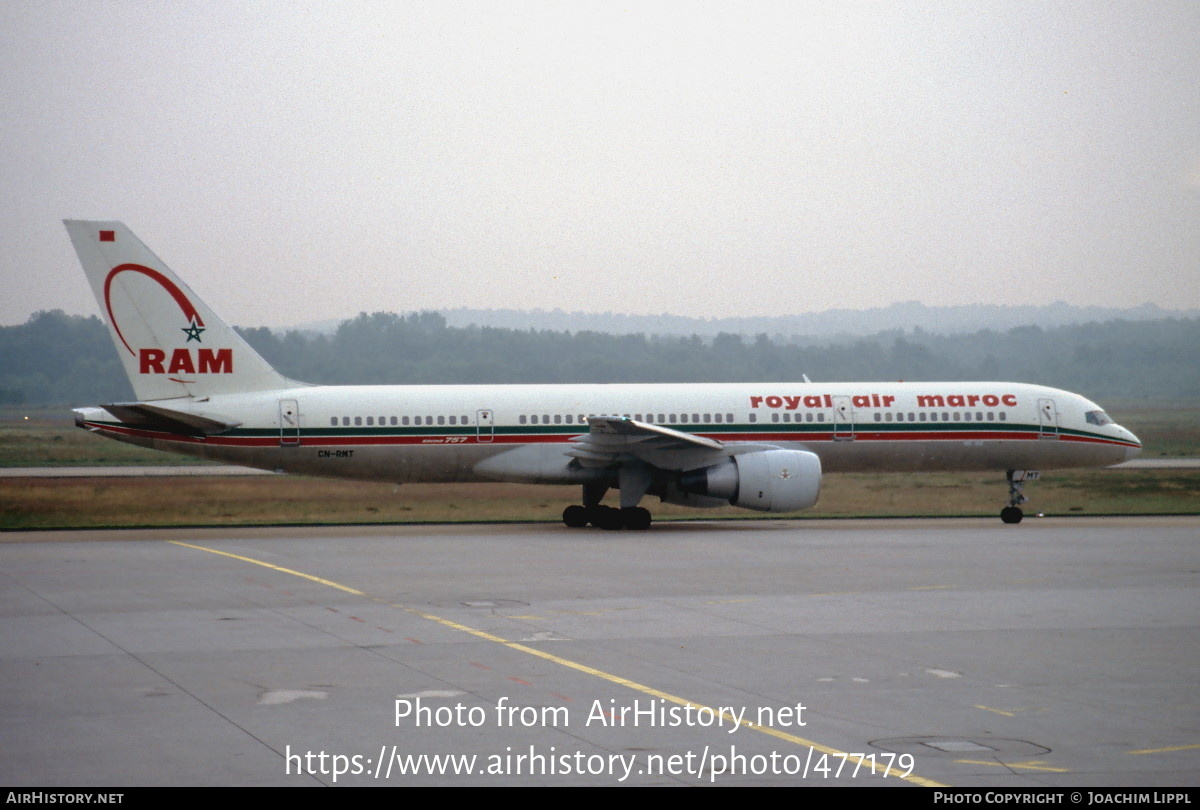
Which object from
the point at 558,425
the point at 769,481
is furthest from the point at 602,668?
the point at 558,425

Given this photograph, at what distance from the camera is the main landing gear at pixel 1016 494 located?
31.2m

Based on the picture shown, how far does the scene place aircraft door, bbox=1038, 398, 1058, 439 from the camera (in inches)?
1286

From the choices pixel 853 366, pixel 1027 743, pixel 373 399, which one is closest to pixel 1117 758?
pixel 1027 743

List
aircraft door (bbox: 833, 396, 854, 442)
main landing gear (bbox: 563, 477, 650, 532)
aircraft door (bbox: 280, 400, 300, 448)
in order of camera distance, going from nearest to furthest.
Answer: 1. aircraft door (bbox: 280, 400, 300, 448)
2. main landing gear (bbox: 563, 477, 650, 532)
3. aircraft door (bbox: 833, 396, 854, 442)

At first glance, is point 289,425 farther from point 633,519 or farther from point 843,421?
point 843,421

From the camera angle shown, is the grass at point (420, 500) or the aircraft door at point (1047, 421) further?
the grass at point (420, 500)

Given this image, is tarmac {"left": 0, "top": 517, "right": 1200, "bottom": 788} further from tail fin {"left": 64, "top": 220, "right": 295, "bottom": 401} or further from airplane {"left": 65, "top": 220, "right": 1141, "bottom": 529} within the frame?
tail fin {"left": 64, "top": 220, "right": 295, "bottom": 401}

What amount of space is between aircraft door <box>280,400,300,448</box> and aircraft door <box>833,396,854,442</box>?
1265 cm

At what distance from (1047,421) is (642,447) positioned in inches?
417

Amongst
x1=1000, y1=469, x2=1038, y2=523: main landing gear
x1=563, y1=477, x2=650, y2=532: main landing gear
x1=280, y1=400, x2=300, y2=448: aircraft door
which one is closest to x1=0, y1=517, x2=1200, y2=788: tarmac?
x1=280, y1=400, x2=300, y2=448: aircraft door

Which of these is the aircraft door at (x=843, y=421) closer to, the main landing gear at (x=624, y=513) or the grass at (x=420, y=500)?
the grass at (x=420, y=500)

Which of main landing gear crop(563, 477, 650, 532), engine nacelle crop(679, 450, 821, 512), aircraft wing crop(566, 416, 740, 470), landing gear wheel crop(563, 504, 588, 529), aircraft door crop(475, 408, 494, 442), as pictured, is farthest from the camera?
landing gear wheel crop(563, 504, 588, 529)

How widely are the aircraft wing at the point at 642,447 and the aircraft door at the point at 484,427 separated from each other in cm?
188

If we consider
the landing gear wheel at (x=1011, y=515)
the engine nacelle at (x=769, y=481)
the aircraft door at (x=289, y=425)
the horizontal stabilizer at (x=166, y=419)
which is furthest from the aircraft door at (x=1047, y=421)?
the horizontal stabilizer at (x=166, y=419)
